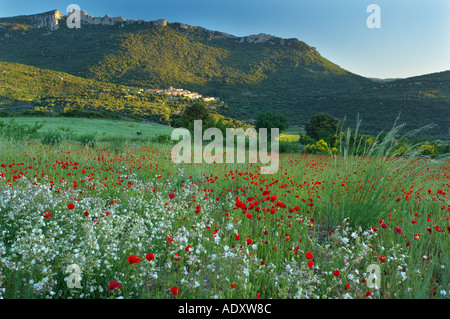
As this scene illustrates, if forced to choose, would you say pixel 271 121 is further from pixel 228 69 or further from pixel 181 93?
pixel 228 69

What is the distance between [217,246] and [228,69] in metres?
83.3

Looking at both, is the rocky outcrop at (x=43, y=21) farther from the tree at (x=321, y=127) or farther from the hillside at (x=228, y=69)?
the tree at (x=321, y=127)

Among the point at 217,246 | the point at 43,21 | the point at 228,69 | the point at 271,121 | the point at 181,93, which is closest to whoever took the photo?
the point at 217,246

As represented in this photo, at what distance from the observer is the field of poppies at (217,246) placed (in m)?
1.68

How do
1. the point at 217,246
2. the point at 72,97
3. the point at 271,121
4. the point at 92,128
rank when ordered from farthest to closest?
the point at 72,97 → the point at 271,121 → the point at 92,128 → the point at 217,246

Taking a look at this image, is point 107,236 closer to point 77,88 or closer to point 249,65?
point 77,88

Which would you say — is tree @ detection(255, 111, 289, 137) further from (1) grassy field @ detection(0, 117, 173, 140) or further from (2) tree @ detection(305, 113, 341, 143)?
(1) grassy field @ detection(0, 117, 173, 140)

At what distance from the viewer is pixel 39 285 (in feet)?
4.73

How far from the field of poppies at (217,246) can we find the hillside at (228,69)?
26585 millimetres

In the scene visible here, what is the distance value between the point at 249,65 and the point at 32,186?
86010 millimetres

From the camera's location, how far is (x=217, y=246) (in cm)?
229

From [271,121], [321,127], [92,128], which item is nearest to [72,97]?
[92,128]

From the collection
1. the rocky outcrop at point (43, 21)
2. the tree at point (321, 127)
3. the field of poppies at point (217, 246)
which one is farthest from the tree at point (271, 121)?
the field of poppies at point (217, 246)

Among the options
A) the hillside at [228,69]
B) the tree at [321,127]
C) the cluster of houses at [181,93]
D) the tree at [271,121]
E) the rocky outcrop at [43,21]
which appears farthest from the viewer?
the cluster of houses at [181,93]
